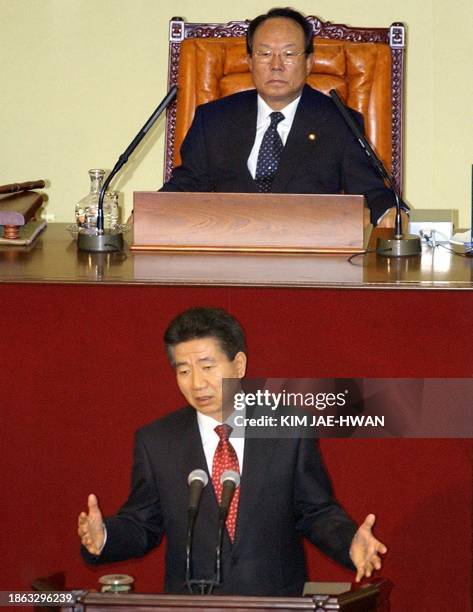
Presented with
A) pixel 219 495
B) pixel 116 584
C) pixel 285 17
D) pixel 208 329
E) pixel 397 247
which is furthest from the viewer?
pixel 285 17

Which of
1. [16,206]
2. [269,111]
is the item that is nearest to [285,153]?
[269,111]

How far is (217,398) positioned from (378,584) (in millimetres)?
657

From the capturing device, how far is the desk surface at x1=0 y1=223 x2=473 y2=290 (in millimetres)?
2953

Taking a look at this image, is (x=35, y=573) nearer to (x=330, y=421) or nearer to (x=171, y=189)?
(x=330, y=421)

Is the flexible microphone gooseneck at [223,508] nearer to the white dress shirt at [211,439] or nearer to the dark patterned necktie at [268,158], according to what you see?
the white dress shirt at [211,439]

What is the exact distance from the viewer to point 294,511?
282 cm

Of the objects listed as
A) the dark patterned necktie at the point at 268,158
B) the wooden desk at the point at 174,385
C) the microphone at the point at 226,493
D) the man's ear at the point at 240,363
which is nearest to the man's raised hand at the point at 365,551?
the microphone at the point at 226,493

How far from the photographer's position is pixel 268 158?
4.01 m

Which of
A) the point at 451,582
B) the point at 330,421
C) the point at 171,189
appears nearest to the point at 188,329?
the point at 330,421

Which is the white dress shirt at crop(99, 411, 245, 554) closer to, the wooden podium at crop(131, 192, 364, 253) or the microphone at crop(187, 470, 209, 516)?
the microphone at crop(187, 470, 209, 516)

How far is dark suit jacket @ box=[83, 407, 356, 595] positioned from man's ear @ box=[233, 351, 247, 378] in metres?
0.13

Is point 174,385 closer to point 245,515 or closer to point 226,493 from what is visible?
point 245,515

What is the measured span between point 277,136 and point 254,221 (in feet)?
2.55

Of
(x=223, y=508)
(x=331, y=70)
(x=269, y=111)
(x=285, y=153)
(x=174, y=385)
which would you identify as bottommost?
(x=223, y=508)
